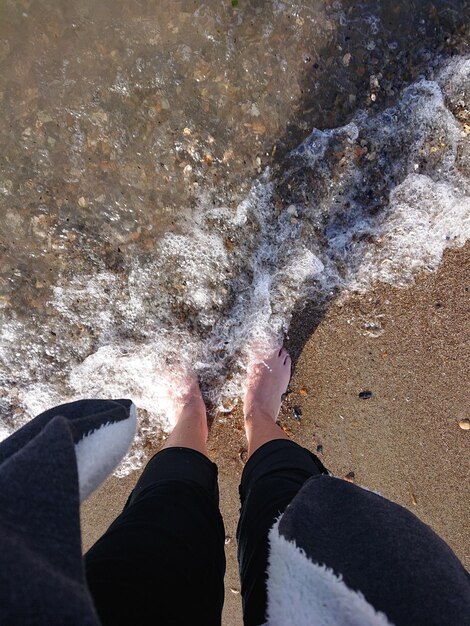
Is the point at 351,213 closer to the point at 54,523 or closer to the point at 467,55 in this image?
the point at 467,55

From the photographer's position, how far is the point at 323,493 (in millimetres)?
1300

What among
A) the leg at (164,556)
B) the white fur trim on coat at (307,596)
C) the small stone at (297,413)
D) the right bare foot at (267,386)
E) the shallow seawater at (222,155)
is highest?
the shallow seawater at (222,155)

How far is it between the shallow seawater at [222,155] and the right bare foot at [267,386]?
A: 0.14 metres

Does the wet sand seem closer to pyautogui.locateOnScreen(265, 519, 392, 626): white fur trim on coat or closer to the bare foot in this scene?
the bare foot

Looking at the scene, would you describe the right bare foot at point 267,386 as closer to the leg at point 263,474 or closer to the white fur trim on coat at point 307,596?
the leg at point 263,474

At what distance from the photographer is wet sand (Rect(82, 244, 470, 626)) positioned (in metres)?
2.27

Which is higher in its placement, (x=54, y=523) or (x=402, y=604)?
(x=54, y=523)

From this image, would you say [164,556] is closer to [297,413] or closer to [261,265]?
[297,413]

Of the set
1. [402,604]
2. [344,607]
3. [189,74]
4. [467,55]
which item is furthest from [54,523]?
[467,55]

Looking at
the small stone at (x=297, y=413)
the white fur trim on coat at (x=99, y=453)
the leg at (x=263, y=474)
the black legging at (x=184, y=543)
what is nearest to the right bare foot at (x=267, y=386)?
the leg at (x=263, y=474)

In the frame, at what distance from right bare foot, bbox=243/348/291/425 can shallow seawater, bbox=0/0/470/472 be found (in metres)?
0.14

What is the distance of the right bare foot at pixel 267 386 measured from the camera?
91.4 inches

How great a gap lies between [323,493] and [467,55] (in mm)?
2322

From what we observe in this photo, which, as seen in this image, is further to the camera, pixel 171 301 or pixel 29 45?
pixel 171 301
